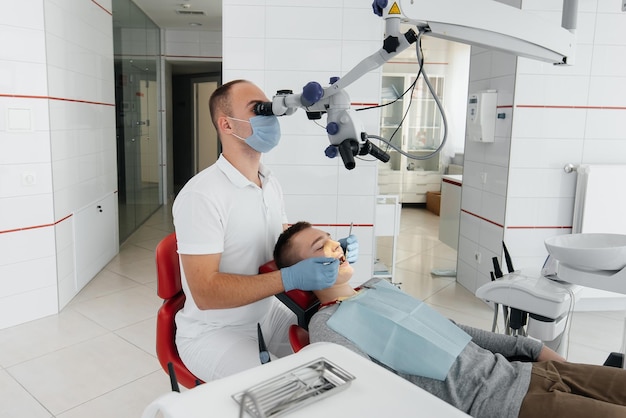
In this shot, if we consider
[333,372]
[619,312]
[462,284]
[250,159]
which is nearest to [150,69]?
[462,284]

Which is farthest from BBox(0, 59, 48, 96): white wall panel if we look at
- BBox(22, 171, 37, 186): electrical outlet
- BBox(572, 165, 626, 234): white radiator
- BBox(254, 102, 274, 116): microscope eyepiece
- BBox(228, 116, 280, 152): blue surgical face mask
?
BBox(572, 165, 626, 234): white radiator

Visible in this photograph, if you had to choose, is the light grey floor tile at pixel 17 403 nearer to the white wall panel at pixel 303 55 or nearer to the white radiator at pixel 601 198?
the white wall panel at pixel 303 55

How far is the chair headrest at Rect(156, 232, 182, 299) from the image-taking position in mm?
1668

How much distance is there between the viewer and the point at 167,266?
168 cm

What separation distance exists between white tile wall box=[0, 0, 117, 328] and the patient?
2.47m

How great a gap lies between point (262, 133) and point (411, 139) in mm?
6601

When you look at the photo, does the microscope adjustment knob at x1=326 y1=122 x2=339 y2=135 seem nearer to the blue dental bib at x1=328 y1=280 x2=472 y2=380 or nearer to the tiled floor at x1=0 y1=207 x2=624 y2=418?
the blue dental bib at x1=328 y1=280 x2=472 y2=380

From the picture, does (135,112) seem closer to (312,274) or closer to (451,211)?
(451,211)

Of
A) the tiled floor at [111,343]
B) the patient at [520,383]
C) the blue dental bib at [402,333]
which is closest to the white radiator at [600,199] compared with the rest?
the tiled floor at [111,343]

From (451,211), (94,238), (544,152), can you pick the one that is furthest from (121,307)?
(544,152)

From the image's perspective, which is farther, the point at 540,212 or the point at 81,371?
the point at 540,212

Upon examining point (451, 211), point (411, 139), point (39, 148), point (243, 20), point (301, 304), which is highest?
point (243, 20)

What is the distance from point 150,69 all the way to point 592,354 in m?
5.56

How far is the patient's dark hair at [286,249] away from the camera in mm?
1707
